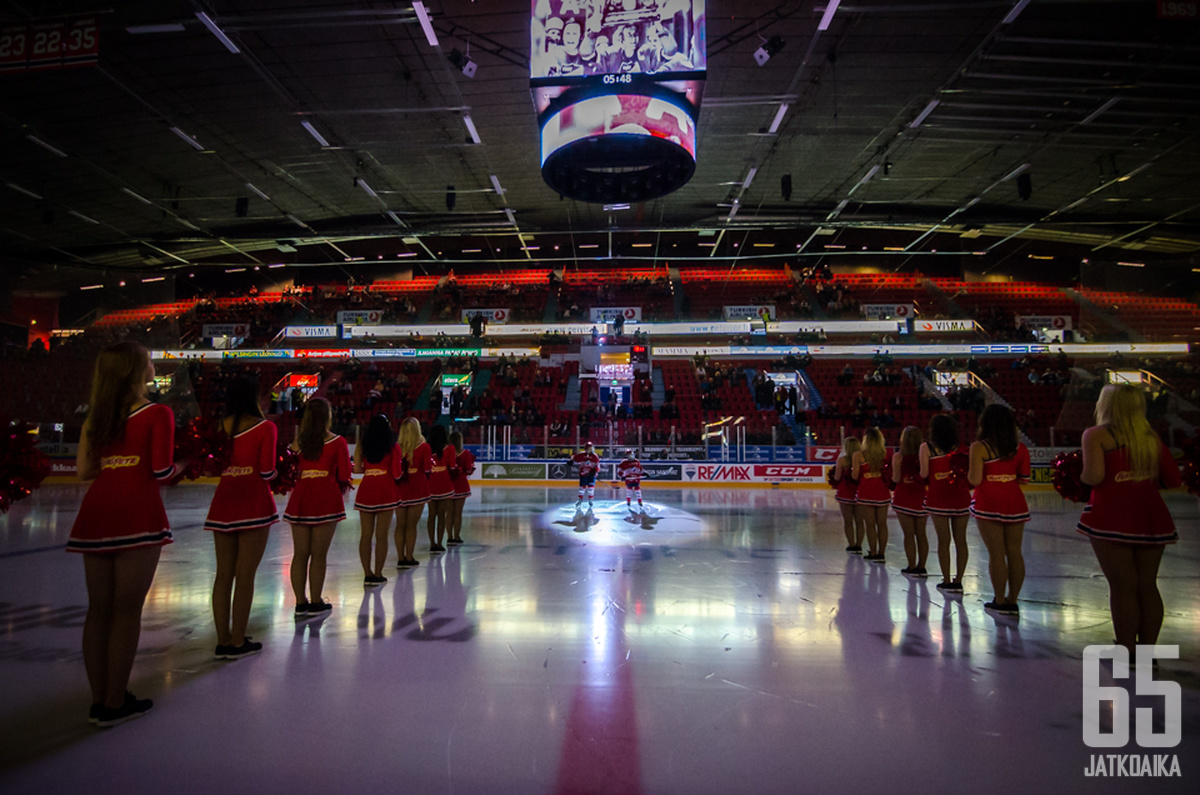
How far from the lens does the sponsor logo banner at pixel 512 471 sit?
1822 centimetres

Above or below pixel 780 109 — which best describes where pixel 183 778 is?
below

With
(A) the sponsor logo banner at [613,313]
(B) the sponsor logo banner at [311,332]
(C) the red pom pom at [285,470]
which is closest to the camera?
(C) the red pom pom at [285,470]

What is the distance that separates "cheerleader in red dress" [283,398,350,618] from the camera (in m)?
4.47

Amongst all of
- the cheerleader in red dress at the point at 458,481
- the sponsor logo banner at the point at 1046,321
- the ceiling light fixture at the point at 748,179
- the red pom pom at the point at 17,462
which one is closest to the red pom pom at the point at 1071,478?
the cheerleader in red dress at the point at 458,481

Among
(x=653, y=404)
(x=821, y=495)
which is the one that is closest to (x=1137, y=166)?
(x=821, y=495)

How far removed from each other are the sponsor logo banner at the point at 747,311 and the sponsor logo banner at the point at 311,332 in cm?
1785

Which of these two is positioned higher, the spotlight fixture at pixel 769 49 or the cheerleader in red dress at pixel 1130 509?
the spotlight fixture at pixel 769 49

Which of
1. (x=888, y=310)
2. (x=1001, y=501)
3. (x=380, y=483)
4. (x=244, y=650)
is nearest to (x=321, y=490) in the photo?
(x=380, y=483)

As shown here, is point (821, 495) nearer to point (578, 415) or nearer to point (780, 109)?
point (578, 415)

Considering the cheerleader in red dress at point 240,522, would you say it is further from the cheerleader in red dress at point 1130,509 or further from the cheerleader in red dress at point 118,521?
the cheerleader in red dress at point 1130,509

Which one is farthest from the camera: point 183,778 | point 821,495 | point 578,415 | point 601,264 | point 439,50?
point 601,264

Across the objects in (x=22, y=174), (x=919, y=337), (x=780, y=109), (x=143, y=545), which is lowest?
(x=143, y=545)

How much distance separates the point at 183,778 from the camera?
89.1 inches

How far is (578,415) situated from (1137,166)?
18.8 meters
